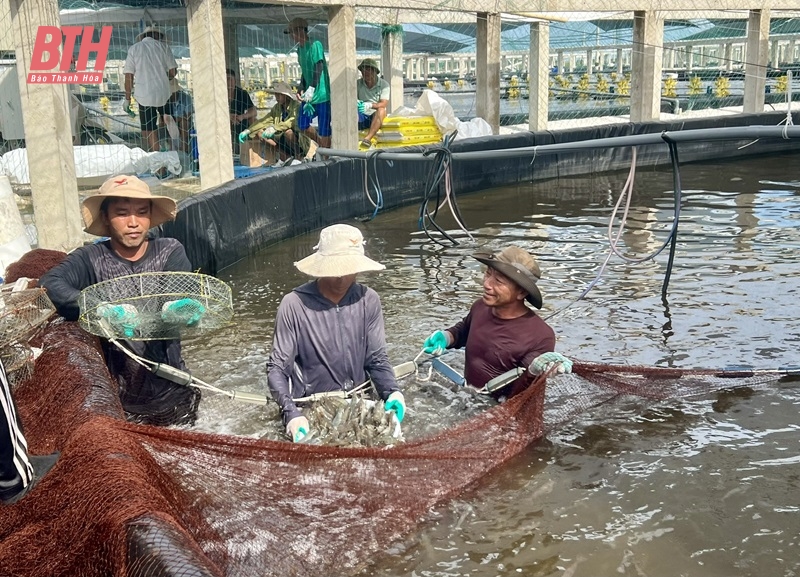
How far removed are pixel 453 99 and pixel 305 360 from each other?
96.3ft

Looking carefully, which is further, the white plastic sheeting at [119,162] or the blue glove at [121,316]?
the white plastic sheeting at [119,162]

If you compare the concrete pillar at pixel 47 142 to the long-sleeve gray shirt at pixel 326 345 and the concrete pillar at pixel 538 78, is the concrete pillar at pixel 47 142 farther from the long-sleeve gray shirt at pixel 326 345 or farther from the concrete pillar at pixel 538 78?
the concrete pillar at pixel 538 78

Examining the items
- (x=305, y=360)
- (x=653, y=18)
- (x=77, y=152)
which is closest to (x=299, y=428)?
(x=305, y=360)

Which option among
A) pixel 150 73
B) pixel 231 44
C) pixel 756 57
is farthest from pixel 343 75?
pixel 756 57

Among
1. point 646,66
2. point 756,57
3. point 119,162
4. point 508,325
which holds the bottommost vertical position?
point 508,325

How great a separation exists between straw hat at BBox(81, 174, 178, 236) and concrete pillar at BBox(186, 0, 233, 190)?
6.61 metres

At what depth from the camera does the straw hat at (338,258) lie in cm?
477

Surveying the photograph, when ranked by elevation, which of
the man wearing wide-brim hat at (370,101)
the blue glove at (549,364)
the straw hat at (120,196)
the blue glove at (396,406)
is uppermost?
the man wearing wide-brim hat at (370,101)

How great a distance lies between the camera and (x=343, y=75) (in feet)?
46.1

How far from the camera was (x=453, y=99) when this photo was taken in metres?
33.3

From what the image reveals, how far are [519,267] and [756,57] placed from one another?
17184 mm

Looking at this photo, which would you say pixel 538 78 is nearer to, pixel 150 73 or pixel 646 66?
pixel 646 66

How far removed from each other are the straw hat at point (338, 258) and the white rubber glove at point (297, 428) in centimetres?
76

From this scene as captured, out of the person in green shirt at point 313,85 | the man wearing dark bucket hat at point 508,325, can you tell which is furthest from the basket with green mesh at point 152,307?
the person in green shirt at point 313,85
